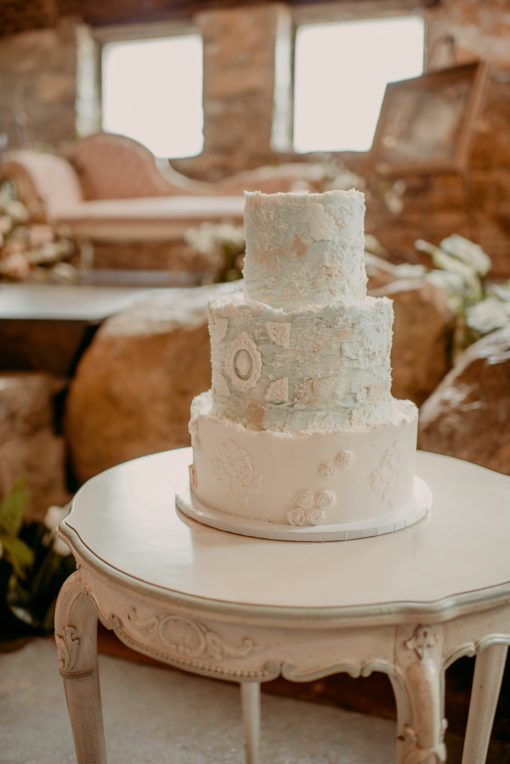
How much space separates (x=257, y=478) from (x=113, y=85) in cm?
783

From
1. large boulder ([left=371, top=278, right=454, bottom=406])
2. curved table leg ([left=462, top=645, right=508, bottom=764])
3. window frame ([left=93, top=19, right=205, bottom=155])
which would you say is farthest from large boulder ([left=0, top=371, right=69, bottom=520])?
window frame ([left=93, top=19, right=205, bottom=155])

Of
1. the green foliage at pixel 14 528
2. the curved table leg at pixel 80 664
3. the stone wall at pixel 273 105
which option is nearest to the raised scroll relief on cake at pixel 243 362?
the curved table leg at pixel 80 664

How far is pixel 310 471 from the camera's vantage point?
3.77 ft

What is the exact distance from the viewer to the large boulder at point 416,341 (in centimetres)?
263

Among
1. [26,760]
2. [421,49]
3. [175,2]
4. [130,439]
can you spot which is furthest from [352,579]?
[175,2]

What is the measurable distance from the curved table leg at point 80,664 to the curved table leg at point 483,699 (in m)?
0.69

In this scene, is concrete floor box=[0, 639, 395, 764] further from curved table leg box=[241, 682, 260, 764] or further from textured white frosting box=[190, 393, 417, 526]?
textured white frosting box=[190, 393, 417, 526]

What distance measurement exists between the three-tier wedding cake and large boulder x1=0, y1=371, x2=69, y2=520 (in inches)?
70.4

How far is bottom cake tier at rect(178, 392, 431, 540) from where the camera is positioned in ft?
3.77

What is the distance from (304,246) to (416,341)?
5.19ft

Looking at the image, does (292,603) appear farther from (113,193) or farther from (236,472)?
(113,193)

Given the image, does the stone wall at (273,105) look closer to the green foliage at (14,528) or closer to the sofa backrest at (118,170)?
the sofa backrest at (118,170)

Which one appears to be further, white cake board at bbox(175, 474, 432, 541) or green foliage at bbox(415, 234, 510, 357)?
green foliage at bbox(415, 234, 510, 357)

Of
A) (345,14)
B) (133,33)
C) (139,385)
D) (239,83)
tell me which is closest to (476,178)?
(345,14)
